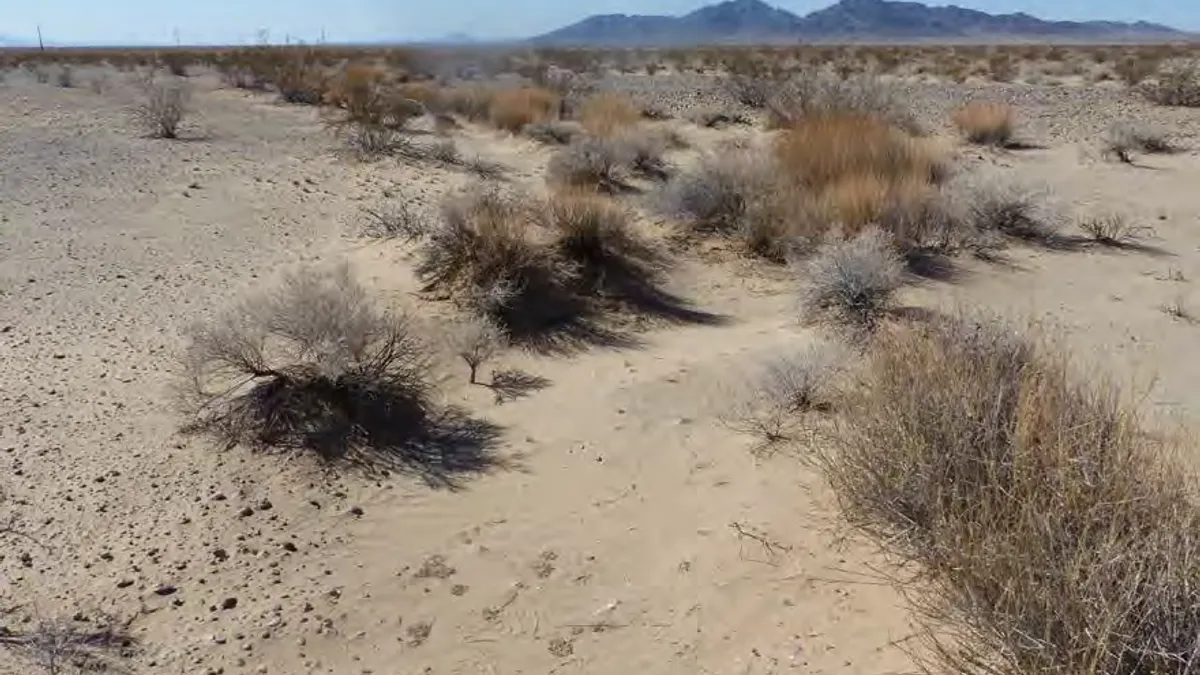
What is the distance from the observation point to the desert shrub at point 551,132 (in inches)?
659

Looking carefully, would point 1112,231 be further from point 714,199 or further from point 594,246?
point 594,246

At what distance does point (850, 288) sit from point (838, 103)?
8826 millimetres

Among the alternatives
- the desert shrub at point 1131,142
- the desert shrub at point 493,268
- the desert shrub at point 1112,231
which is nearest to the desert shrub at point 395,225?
the desert shrub at point 493,268

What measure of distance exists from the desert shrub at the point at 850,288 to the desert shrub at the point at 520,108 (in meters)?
10.8

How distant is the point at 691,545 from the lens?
4668mm

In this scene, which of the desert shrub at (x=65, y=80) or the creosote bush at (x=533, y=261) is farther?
the desert shrub at (x=65, y=80)

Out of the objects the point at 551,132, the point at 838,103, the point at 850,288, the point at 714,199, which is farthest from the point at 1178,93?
the point at 850,288

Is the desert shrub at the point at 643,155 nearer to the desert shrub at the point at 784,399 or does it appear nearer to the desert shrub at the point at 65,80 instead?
the desert shrub at the point at 784,399

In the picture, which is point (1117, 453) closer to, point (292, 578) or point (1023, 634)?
point (1023, 634)

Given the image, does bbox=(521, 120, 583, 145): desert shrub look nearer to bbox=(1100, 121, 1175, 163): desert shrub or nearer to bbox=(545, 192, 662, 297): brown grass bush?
bbox=(545, 192, 662, 297): brown grass bush

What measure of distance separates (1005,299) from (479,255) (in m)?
4.64

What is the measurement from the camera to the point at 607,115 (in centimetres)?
1730

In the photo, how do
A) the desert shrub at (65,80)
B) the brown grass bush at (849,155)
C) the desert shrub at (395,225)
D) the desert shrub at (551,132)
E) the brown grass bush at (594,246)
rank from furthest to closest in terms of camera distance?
the desert shrub at (65,80)
the desert shrub at (551,132)
the brown grass bush at (849,155)
the desert shrub at (395,225)
the brown grass bush at (594,246)

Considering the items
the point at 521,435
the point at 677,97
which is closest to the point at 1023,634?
the point at 521,435
